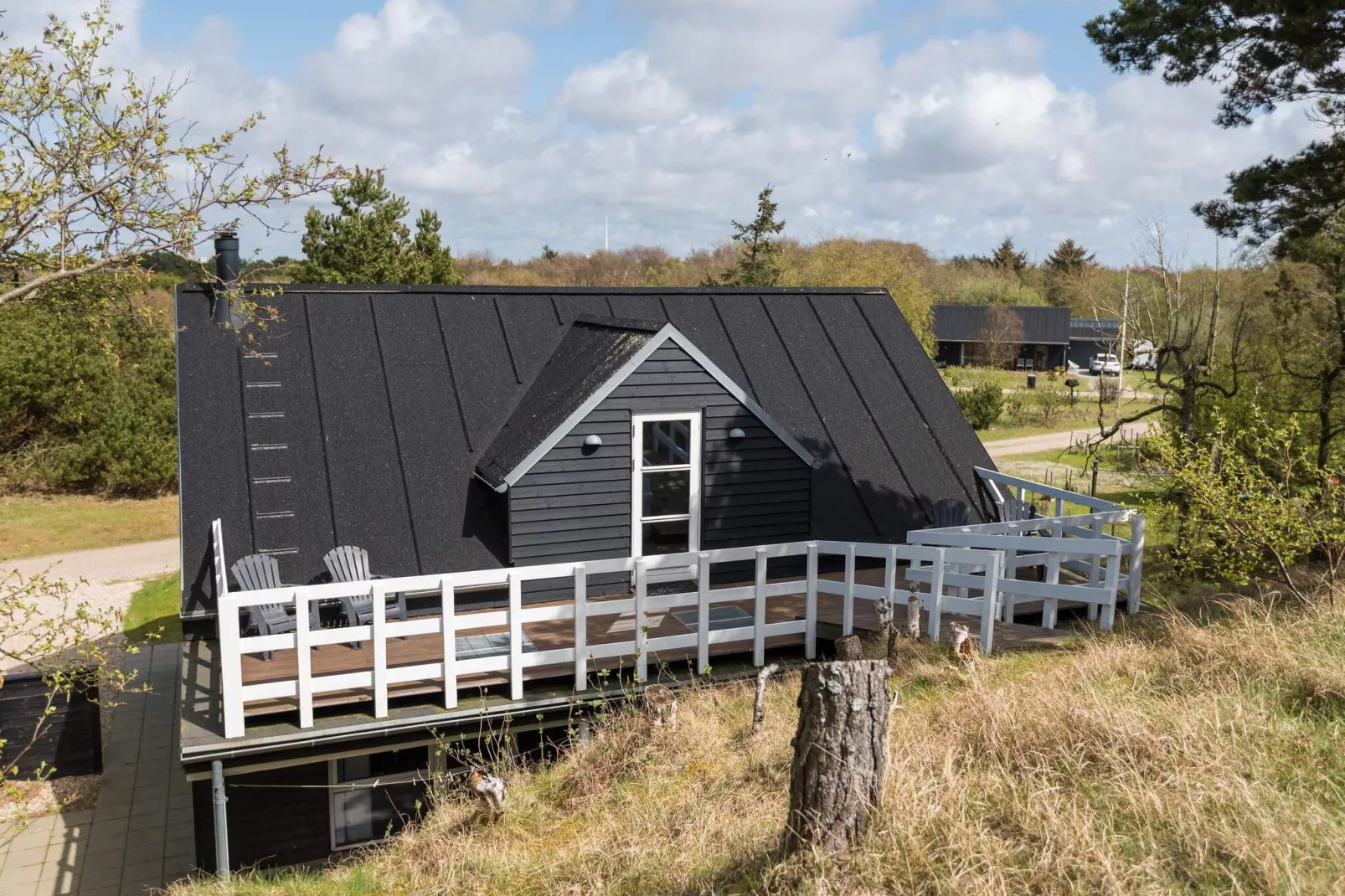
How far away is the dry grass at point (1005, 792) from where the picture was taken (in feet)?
16.0

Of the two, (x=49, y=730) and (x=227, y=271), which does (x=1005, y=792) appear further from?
(x=49, y=730)

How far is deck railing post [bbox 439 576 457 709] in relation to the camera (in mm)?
8367

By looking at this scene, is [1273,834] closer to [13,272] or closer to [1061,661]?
[1061,661]

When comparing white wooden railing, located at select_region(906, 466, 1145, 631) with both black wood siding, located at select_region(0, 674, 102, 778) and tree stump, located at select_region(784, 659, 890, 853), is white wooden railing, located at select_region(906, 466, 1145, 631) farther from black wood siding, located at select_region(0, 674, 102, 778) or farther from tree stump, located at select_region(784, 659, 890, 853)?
black wood siding, located at select_region(0, 674, 102, 778)

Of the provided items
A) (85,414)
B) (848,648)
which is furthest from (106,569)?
(848,648)

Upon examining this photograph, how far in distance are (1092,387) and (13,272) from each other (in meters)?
51.2

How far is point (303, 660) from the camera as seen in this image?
801 cm

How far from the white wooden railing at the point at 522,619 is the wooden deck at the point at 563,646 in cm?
10

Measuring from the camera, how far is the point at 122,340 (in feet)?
79.9

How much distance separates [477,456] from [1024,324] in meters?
53.9

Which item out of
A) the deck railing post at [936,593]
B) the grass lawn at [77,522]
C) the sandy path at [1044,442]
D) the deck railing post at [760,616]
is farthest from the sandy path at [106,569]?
the sandy path at [1044,442]

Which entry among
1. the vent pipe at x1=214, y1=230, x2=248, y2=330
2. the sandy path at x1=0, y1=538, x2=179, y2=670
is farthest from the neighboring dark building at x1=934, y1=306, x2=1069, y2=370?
the vent pipe at x1=214, y1=230, x2=248, y2=330

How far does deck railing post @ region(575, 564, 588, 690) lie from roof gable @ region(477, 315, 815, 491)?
188 cm

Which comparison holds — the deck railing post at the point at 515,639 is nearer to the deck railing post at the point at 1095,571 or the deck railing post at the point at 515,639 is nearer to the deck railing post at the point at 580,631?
the deck railing post at the point at 580,631
